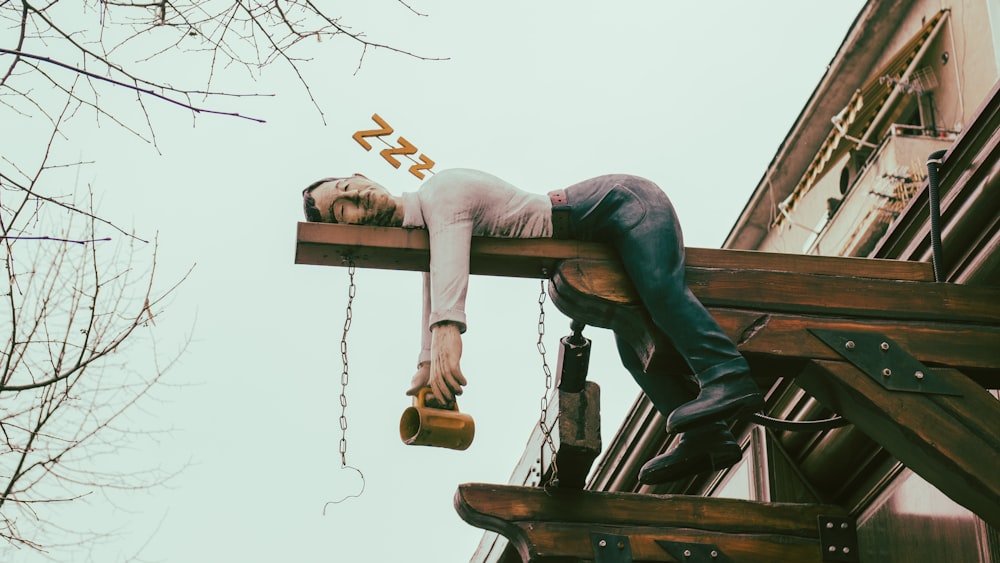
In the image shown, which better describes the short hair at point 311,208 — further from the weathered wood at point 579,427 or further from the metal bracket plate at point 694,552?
the metal bracket plate at point 694,552

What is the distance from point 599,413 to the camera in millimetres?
6246

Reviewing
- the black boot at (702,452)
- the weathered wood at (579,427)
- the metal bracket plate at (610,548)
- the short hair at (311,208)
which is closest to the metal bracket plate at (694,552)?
the metal bracket plate at (610,548)

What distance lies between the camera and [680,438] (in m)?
5.64

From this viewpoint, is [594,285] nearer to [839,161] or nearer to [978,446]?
[978,446]

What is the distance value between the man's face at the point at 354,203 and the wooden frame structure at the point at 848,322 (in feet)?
0.25

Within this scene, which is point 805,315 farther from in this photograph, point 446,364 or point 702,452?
point 446,364

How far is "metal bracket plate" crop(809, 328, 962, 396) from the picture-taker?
5383 mm

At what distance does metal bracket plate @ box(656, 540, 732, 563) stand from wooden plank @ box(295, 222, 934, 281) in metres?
1.51

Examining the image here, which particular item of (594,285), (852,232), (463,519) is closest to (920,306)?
(594,285)

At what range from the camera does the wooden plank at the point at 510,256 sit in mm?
5625

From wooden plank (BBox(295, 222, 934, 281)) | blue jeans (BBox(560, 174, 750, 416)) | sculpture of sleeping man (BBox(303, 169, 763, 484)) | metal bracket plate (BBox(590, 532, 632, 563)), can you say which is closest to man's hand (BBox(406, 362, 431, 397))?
sculpture of sleeping man (BBox(303, 169, 763, 484))

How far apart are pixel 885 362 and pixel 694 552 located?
1.59 metres

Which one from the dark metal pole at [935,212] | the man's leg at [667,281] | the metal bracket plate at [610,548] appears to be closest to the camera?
the man's leg at [667,281]

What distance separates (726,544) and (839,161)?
10735 mm
